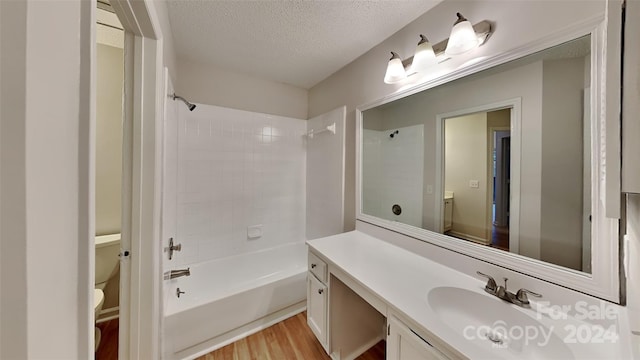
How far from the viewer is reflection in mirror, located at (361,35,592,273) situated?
88 cm

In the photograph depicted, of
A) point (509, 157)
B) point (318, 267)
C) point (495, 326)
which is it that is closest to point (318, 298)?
point (318, 267)

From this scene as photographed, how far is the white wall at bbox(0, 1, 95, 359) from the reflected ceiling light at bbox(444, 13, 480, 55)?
138 centimetres

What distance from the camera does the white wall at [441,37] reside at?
2.95 ft

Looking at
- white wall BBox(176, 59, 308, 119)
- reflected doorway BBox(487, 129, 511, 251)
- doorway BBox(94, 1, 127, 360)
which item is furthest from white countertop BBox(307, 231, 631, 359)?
doorway BBox(94, 1, 127, 360)

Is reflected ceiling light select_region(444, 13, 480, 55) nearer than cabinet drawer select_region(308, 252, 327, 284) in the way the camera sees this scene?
Yes

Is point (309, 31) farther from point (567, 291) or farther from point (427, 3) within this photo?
point (567, 291)

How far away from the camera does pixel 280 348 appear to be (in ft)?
5.32

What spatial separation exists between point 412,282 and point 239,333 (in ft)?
4.81

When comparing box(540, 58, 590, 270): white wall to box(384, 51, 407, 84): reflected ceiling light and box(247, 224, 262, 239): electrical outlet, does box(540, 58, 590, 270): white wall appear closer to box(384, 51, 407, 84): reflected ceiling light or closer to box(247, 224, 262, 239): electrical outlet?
box(384, 51, 407, 84): reflected ceiling light

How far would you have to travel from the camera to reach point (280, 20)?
1.47 meters

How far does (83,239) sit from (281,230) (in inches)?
92.8

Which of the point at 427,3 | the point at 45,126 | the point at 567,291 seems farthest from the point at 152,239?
the point at 427,3

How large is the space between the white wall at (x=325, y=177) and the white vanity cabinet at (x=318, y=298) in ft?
2.03

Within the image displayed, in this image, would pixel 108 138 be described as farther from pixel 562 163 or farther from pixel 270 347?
pixel 562 163
